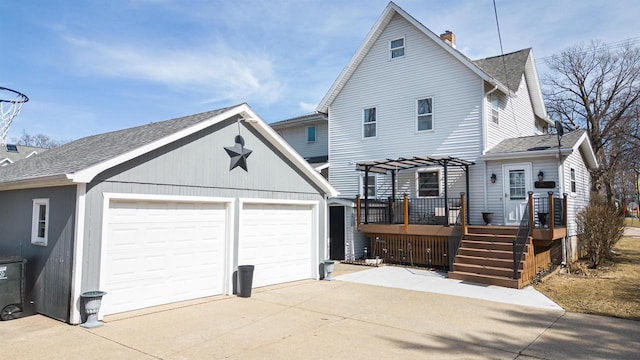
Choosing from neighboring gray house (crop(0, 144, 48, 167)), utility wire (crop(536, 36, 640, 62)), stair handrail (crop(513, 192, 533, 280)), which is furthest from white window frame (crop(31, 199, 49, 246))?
utility wire (crop(536, 36, 640, 62))

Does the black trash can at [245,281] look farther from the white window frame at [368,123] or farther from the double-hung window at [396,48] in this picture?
the double-hung window at [396,48]

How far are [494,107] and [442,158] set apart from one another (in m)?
4.19

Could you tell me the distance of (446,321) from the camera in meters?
7.68

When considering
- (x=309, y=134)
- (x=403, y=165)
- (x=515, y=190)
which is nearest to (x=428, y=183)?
(x=403, y=165)

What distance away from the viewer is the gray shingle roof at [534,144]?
14.2m

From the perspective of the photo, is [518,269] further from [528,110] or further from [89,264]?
[528,110]

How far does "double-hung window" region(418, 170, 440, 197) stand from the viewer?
1619cm

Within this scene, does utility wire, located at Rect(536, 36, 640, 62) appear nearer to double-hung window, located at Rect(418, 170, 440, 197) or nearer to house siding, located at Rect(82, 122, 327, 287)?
double-hung window, located at Rect(418, 170, 440, 197)

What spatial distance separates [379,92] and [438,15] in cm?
404

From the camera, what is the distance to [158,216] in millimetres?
8516

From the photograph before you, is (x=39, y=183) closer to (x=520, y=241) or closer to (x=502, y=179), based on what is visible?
(x=520, y=241)

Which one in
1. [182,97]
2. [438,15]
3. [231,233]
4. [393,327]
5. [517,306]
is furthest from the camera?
[182,97]

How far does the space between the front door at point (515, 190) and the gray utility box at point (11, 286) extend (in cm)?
1419

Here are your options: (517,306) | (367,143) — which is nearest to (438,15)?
(367,143)
